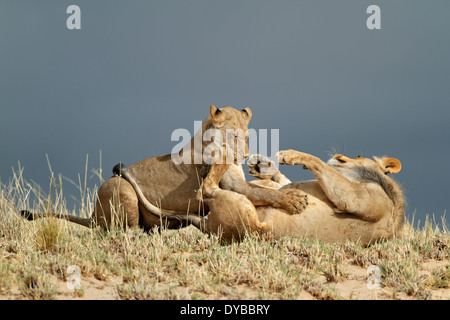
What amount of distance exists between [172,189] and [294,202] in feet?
5.80

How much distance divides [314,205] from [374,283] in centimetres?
145

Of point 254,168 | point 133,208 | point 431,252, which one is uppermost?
point 254,168

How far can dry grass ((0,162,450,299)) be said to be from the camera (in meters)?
Result: 5.11

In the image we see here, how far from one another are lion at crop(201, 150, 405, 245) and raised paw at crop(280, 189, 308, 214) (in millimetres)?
72

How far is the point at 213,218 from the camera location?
23.0 feet

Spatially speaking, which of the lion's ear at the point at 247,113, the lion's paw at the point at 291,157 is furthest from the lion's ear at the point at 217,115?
the lion's paw at the point at 291,157

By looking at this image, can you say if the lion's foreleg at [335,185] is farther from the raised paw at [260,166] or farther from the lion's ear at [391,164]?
the lion's ear at [391,164]

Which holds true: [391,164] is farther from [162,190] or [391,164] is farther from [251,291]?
[251,291]

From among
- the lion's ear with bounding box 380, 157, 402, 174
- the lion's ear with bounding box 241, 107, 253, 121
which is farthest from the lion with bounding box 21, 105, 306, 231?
the lion's ear with bounding box 380, 157, 402, 174

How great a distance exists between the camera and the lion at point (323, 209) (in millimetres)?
6828

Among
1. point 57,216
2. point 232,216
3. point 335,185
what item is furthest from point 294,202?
point 57,216
